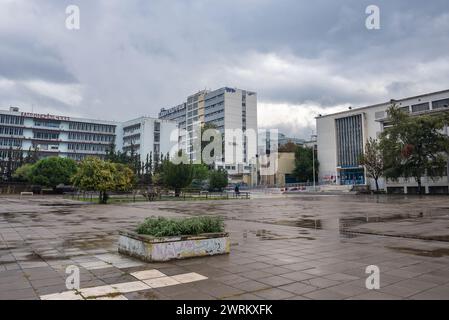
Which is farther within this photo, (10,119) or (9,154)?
(10,119)

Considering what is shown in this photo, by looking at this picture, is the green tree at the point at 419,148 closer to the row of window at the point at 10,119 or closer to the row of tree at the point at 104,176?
the row of tree at the point at 104,176

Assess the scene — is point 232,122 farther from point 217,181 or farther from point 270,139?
point 217,181

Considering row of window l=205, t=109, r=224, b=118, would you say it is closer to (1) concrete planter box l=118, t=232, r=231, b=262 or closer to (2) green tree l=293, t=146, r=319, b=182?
(2) green tree l=293, t=146, r=319, b=182

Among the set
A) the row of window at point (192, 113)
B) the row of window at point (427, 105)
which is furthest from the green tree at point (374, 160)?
the row of window at point (192, 113)

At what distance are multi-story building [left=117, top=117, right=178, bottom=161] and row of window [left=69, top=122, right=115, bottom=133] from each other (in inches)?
136

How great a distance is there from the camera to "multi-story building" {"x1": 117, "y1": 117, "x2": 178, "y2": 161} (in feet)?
344

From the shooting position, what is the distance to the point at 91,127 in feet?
342

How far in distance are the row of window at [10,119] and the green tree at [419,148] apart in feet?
297

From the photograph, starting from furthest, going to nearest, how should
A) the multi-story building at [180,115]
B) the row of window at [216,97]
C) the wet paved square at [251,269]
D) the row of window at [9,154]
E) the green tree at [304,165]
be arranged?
the multi-story building at [180,115] → the row of window at [216,97] → the green tree at [304,165] → the row of window at [9,154] → the wet paved square at [251,269]

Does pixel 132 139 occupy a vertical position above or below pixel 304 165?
above

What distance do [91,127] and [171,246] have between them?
347ft

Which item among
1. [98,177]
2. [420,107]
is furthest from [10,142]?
[420,107]

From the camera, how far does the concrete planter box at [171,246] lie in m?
6.65
